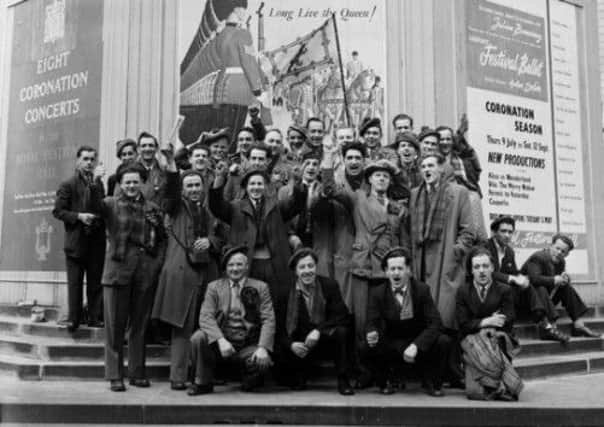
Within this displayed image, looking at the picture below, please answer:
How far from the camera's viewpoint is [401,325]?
5949 mm

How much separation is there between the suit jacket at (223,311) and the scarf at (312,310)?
163 millimetres

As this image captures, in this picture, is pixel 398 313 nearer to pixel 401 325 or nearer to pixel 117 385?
pixel 401 325

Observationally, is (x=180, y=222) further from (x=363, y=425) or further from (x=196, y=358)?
(x=363, y=425)

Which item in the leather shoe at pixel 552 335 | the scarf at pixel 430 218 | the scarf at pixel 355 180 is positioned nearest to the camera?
the scarf at pixel 430 218

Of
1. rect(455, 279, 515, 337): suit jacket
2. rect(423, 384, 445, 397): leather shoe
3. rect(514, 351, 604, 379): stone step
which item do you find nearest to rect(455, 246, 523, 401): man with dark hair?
rect(455, 279, 515, 337): suit jacket

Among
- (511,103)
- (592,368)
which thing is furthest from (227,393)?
(511,103)

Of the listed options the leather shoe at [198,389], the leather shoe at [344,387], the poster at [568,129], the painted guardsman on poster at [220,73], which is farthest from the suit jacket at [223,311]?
the poster at [568,129]

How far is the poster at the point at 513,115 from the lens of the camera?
999cm

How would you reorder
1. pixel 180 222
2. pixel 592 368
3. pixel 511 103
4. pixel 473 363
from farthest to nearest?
pixel 511 103 < pixel 592 368 < pixel 180 222 < pixel 473 363

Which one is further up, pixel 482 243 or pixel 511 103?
pixel 511 103

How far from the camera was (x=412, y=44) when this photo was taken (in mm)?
9719

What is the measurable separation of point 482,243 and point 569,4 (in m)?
6.81

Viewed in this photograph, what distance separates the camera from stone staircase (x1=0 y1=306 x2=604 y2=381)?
21.8 feet

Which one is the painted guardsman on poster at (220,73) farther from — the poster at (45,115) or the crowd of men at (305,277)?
the crowd of men at (305,277)
